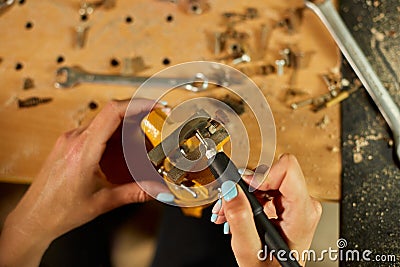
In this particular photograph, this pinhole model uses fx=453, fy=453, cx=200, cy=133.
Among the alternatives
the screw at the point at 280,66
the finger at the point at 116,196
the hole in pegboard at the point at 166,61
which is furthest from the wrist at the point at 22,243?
the screw at the point at 280,66

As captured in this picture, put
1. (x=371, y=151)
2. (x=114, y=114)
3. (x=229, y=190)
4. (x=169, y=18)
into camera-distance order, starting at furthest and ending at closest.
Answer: (x=169, y=18) < (x=371, y=151) < (x=114, y=114) < (x=229, y=190)

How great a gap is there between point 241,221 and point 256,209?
2cm

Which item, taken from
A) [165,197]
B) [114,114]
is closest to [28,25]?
[114,114]

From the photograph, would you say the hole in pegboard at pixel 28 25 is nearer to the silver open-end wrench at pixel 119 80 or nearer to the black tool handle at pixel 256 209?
the silver open-end wrench at pixel 119 80

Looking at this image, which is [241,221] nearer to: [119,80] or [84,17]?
[119,80]

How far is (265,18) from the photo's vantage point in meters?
0.85

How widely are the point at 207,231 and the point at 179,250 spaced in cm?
5

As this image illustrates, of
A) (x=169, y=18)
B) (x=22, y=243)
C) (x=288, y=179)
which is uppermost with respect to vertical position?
(x=169, y=18)

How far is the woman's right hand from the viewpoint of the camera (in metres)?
0.57

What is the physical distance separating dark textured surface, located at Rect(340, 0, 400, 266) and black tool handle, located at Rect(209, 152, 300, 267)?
21 centimetres

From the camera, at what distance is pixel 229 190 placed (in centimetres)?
54

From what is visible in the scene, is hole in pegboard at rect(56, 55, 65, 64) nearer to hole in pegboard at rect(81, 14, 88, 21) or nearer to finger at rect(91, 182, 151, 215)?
hole in pegboard at rect(81, 14, 88, 21)

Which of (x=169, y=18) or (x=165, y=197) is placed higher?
(x=169, y=18)

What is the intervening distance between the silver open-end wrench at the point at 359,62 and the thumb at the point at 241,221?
0.33 metres
